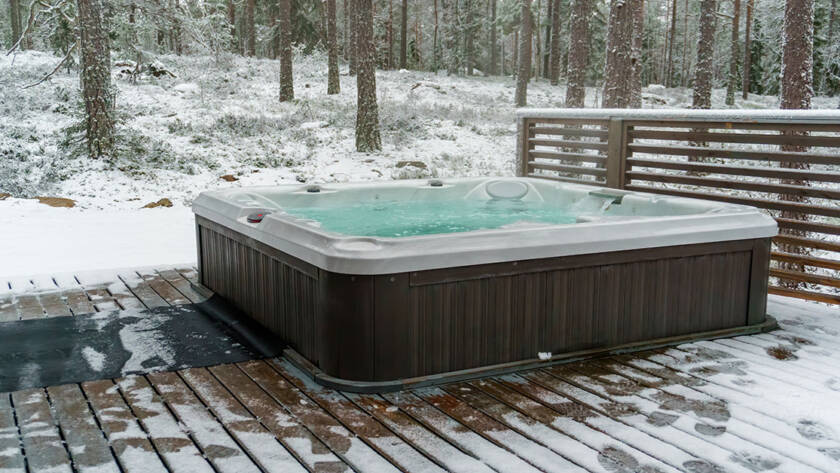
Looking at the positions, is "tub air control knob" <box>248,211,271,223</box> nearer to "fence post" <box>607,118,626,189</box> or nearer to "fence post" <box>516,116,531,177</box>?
"fence post" <box>607,118,626,189</box>

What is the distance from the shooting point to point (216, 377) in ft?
8.50

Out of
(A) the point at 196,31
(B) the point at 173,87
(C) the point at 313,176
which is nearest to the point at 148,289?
(C) the point at 313,176

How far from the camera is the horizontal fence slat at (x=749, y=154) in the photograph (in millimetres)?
3578

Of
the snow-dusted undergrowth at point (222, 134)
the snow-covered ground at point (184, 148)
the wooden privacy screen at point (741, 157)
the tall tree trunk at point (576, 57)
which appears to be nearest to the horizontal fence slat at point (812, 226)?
the wooden privacy screen at point (741, 157)

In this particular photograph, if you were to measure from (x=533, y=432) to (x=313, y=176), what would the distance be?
20.5ft

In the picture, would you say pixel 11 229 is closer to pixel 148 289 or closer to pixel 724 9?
pixel 148 289

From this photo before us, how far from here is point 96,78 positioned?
7285mm

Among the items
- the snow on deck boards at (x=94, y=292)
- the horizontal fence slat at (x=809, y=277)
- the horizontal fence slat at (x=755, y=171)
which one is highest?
the horizontal fence slat at (x=755, y=171)

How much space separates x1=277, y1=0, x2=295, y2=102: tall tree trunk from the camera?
1086 centimetres

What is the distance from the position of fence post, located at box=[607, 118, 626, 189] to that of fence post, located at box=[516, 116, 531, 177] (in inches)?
33.5

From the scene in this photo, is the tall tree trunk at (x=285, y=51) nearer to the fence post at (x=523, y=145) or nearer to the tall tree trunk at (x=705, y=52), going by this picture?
the tall tree trunk at (x=705, y=52)

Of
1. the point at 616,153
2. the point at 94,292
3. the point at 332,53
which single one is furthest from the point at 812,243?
the point at 332,53

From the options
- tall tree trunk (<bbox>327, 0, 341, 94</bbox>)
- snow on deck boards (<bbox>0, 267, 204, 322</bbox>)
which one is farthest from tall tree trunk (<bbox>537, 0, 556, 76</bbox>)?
snow on deck boards (<bbox>0, 267, 204, 322</bbox>)

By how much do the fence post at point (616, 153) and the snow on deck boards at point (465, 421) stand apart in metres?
1.97
